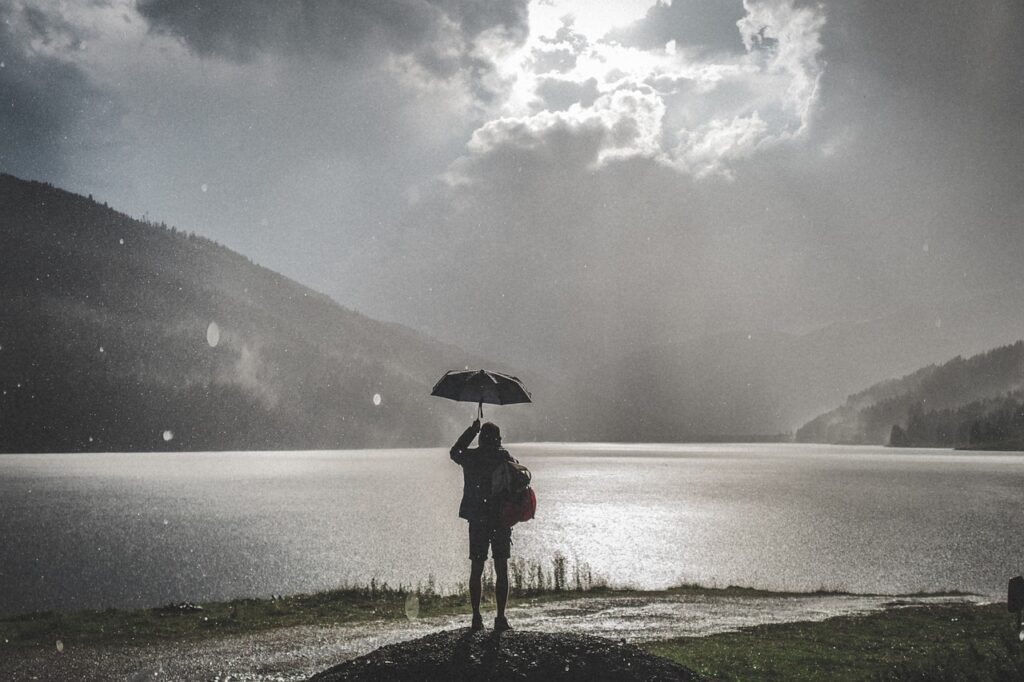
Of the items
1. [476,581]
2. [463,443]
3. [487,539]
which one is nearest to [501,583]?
[476,581]

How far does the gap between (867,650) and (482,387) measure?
1191cm

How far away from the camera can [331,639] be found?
58.5ft

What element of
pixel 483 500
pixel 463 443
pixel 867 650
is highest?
pixel 463 443

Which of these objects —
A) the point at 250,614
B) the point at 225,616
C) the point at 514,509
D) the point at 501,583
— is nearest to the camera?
the point at 514,509

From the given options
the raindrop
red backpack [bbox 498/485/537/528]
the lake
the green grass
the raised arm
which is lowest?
the lake

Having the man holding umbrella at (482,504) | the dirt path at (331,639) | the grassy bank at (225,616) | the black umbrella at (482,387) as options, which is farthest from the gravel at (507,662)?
the grassy bank at (225,616)

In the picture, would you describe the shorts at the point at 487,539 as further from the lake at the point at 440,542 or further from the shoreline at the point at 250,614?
the lake at the point at 440,542

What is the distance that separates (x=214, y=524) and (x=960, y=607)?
221 feet

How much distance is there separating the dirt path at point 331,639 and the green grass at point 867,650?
5.92 ft

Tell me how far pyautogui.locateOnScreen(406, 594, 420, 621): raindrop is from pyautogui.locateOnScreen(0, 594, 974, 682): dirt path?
1027mm

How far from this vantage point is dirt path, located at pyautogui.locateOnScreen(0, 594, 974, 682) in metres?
14.7

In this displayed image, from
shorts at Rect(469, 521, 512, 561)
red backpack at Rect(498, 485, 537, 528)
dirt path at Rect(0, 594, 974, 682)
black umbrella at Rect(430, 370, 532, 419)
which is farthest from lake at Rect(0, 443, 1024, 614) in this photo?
red backpack at Rect(498, 485, 537, 528)

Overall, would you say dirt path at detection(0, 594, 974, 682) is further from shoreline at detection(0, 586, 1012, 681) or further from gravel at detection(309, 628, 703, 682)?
gravel at detection(309, 628, 703, 682)

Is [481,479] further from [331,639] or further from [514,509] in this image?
[331,639]
